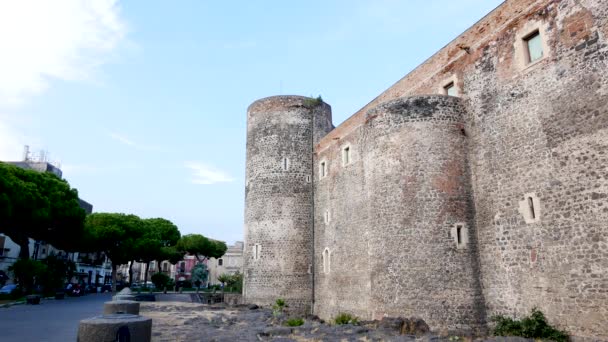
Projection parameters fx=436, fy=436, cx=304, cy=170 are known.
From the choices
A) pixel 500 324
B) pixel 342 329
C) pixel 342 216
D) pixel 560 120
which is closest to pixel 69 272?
pixel 342 216

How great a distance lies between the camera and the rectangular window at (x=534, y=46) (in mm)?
12086

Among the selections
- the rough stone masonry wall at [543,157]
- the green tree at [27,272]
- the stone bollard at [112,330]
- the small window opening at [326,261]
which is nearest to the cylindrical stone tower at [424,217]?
the rough stone masonry wall at [543,157]

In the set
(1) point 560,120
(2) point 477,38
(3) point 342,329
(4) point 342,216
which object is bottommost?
(3) point 342,329

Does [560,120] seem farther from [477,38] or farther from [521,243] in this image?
[477,38]

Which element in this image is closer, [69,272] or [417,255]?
[417,255]

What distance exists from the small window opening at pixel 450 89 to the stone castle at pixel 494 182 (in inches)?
1.9

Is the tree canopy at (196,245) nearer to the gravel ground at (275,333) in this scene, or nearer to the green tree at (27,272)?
the green tree at (27,272)

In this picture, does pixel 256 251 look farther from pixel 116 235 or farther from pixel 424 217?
pixel 116 235

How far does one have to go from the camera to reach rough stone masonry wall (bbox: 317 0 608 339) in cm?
1016

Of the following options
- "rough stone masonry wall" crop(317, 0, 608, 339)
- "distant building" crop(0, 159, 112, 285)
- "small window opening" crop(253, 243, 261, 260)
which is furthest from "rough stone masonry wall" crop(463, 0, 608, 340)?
"distant building" crop(0, 159, 112, 285)

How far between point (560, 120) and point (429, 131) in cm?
394

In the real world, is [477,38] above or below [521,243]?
above

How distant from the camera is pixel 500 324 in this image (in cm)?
1209

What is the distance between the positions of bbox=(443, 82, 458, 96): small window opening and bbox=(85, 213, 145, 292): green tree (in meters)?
36.6
